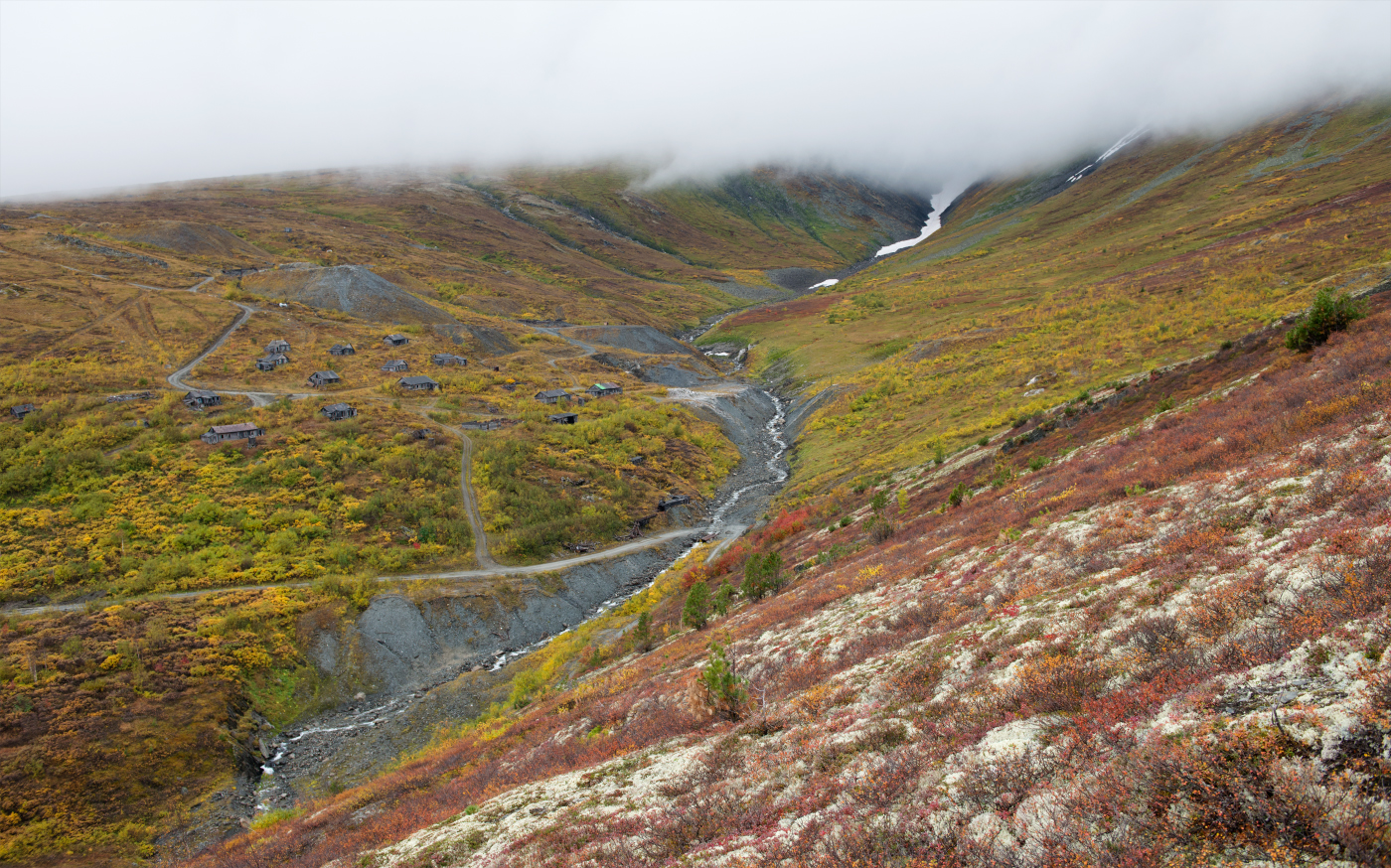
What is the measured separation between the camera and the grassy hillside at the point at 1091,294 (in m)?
55.4

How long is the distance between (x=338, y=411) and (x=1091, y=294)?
10532 centimetres

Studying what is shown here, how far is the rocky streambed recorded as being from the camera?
32.5 meters

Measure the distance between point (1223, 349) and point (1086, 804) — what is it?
113 ft

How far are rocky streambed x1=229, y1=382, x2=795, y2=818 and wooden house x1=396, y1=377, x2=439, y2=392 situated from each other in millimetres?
47363

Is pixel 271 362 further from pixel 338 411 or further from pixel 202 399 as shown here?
pixel 338 411

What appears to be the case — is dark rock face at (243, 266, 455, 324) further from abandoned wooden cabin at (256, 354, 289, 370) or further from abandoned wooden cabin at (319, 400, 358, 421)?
abandoned wooden cabin at (319, 400, 358, 421)

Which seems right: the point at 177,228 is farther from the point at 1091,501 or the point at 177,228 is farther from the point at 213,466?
the point at 1091,501

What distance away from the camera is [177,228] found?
144 metres

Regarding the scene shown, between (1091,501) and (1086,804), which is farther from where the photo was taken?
(1091,501)

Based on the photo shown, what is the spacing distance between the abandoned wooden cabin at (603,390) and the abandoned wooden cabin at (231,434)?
43.7 m

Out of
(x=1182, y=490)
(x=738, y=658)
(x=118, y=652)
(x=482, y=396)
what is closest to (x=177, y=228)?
(x=482, y=396)

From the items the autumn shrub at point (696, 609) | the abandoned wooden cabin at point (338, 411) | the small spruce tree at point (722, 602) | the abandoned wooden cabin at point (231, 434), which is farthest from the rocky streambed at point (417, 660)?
the abandoned wooden cabin at point (338, 411)

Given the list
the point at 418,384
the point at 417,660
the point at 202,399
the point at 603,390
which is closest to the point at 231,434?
the point at 202,399

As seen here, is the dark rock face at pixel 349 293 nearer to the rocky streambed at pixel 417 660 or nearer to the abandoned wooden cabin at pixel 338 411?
the abandoned wooden cabin at pixel 338 411
